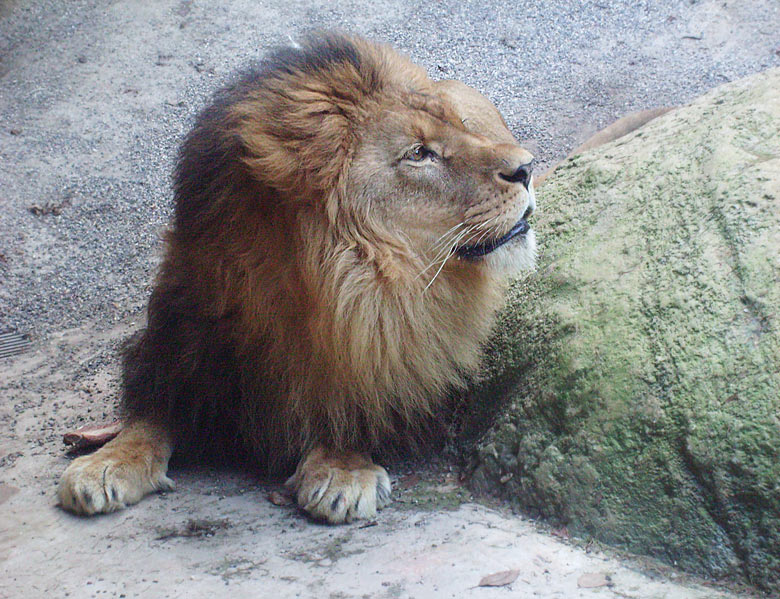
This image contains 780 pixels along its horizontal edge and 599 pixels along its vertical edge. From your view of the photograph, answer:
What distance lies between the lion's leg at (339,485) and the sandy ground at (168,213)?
0.06 m

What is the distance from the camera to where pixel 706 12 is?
6.43 m

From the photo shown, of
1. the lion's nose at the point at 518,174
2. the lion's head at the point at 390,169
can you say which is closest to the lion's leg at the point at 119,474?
the lion's head at the point at 390,169

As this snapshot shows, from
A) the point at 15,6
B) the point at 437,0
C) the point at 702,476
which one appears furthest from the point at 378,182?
the point at 15,6

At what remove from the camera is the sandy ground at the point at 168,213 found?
222 cm

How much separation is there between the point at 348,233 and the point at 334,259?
0.31 ft

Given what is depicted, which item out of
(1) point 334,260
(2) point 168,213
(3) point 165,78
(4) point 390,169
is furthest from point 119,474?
(3) point 165,78

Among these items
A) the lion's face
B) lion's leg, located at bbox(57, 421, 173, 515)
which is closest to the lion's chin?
the lion's face

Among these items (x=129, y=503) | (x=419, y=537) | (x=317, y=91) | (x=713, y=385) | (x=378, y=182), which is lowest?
(x=129, y=503)

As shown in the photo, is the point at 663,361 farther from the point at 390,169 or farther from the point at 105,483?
the point at 105,483

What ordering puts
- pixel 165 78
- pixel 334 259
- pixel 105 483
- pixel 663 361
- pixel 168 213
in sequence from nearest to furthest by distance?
pixel 663 361
pixel 334 259
pixel 105 483
pixel 168 213
pixel 165 78

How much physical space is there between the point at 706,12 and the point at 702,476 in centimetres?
537

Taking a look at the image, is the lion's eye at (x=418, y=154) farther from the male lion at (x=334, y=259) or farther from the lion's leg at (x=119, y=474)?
the lion's leg at (x=119, y=474)

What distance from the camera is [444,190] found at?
8.45 feet

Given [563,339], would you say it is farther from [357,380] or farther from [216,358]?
[216,358]
